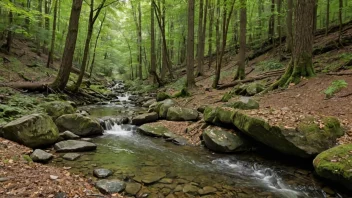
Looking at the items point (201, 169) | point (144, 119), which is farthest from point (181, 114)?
point (201, 169)

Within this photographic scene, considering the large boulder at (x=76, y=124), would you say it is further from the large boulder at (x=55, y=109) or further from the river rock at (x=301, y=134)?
the river rock at (x=301, y=134)

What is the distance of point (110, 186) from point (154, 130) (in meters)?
4.68

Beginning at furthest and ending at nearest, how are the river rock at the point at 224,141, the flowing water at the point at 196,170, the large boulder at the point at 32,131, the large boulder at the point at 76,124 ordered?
the large boulder at the point at 76,124, the river rock at the point at 224,141, the large boulder at the point at 32,131, the flowing water at the point at 196,170

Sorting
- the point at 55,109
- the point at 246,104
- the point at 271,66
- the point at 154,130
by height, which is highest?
the point at 271,66

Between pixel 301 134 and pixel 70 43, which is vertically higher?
pixel 70 43

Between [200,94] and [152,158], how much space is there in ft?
23.4

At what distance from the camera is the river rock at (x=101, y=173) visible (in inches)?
199

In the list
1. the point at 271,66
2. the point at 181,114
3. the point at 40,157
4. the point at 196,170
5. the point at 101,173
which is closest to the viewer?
the point at 101,173

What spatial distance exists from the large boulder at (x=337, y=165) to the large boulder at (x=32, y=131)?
647cm

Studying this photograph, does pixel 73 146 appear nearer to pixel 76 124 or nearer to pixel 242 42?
pixel 76 124

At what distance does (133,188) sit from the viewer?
467 centimetres

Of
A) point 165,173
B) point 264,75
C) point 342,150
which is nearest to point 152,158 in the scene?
point 165,173

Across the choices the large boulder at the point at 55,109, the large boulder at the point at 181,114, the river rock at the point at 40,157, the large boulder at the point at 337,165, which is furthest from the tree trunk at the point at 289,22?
the river rock at the point at 40,157

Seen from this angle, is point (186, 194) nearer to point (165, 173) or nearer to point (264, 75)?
point (165, 173)
